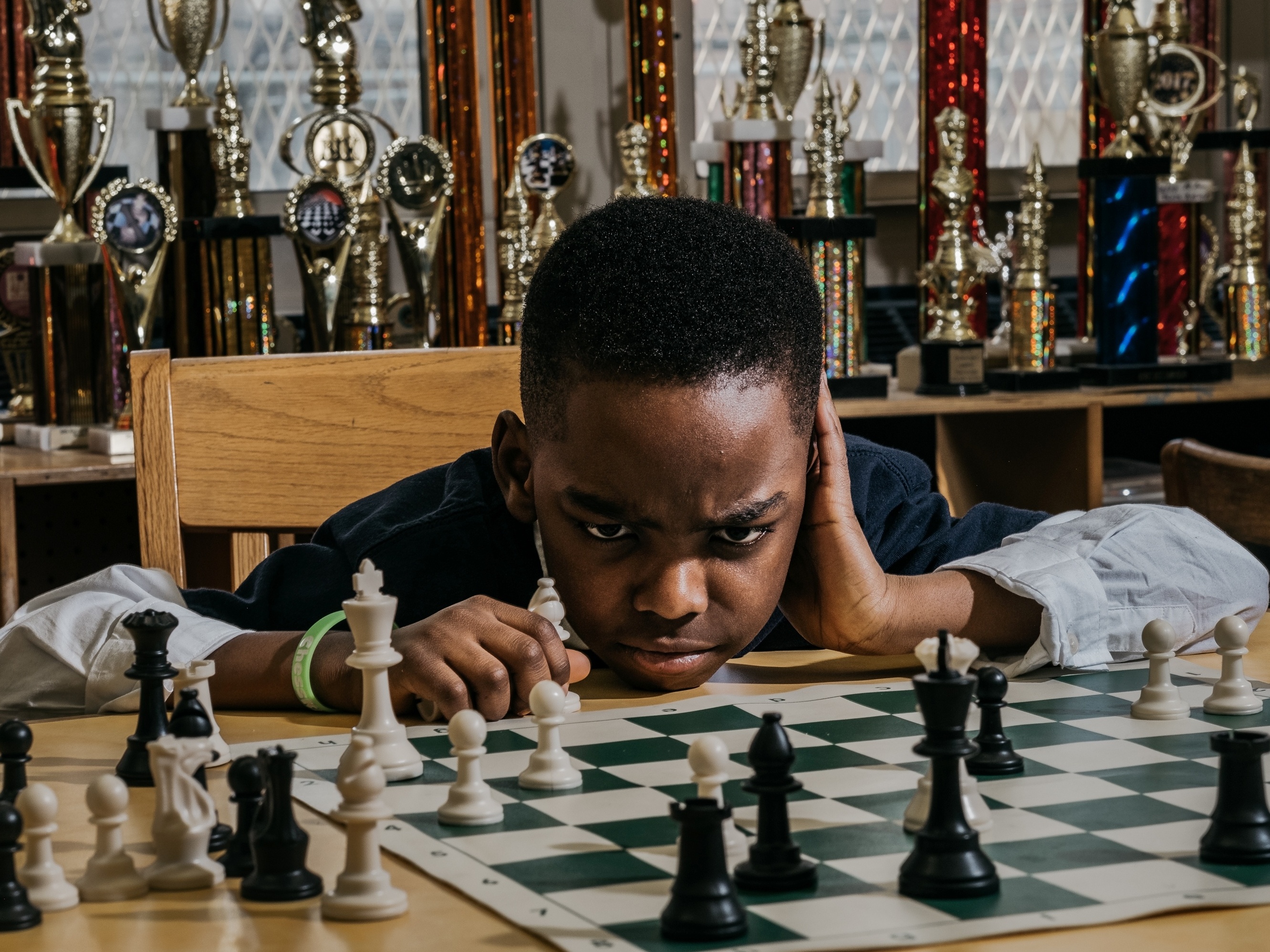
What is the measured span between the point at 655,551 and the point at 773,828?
15.2 inches

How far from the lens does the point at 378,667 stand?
1019 mm

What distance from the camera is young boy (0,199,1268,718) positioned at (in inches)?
45.6

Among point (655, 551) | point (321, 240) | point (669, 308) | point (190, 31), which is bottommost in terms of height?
point (655, 551)

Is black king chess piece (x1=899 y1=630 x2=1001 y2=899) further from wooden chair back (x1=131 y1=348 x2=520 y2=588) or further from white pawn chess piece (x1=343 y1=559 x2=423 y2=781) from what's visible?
wooden chair back (x1=131 y1=348 x2=520 y2=588)

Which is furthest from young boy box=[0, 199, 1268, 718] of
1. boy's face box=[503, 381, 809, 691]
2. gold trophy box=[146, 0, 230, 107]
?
gold trophy box=[146, 0, 230, 107]

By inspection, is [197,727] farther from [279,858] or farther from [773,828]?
[773,828]

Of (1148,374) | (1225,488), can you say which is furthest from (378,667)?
(1148,374)

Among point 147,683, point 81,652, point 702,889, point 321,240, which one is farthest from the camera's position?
point 321,240

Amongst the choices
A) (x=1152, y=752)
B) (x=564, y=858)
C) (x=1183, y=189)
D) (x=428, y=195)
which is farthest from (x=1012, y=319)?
(x=564, y=858)

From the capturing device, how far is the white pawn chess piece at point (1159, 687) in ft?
3.73

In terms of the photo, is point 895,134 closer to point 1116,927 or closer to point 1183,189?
point 1183,189

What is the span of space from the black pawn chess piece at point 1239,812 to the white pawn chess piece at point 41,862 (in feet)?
1.76

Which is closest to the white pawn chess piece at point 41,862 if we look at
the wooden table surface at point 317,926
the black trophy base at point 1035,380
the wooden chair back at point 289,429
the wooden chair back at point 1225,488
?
the wooden table surface at point 317,926

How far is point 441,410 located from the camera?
1.79 meters
